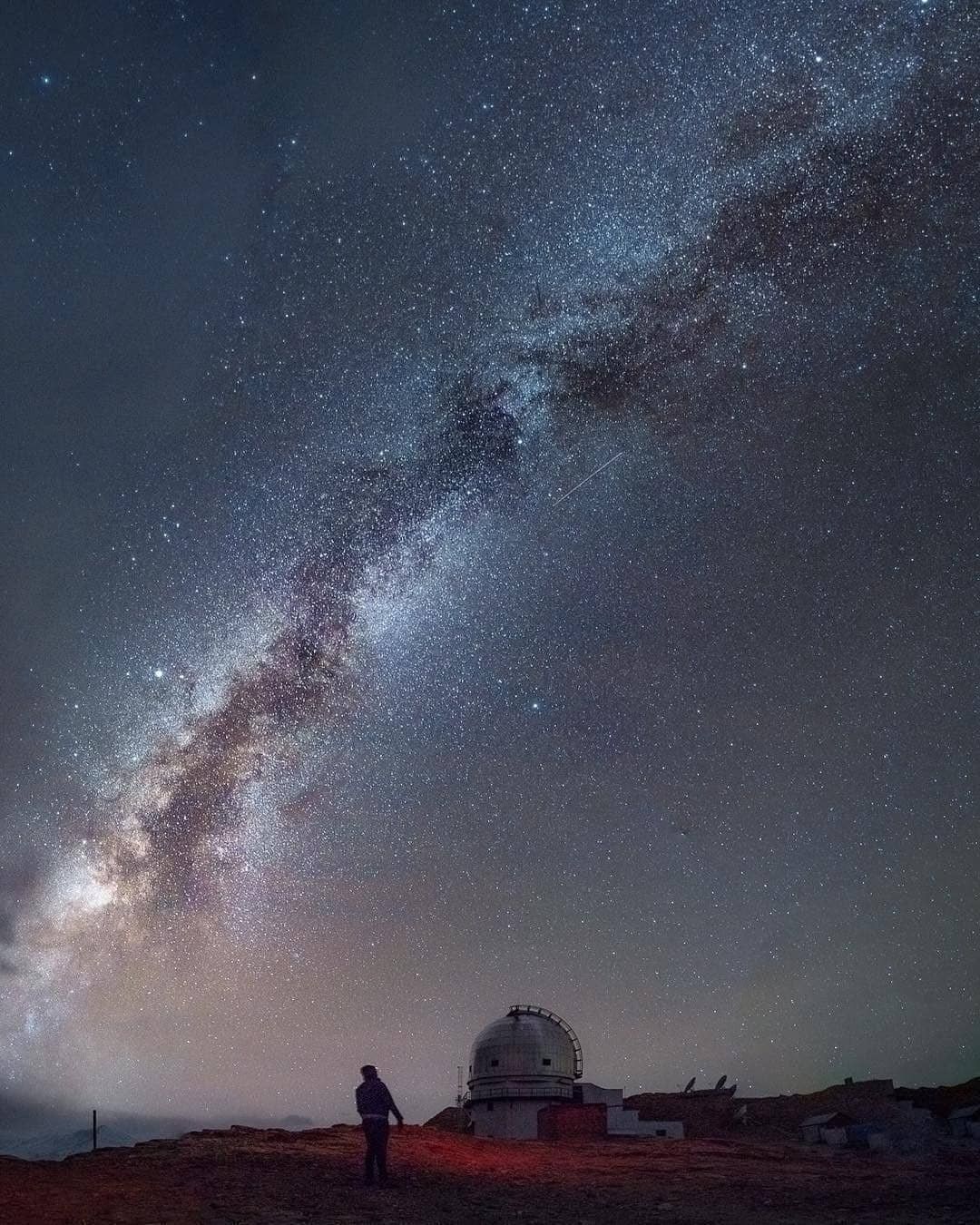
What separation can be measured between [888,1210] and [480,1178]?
7.14 metres

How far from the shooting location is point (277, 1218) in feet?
34.8

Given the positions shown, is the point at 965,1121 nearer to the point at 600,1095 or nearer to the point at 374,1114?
the point at 600,1095

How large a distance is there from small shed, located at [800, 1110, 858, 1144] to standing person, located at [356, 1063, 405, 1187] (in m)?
30.9

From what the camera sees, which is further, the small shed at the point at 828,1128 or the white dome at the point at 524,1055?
the white dome at the point at 524,1055

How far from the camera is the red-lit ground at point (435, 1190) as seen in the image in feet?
35.6

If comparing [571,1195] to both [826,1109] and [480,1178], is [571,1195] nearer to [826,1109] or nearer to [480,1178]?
[480,1178]

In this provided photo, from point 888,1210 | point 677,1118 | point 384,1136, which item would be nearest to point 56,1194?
point 384,1136

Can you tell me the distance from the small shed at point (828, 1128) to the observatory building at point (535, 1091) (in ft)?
18.7

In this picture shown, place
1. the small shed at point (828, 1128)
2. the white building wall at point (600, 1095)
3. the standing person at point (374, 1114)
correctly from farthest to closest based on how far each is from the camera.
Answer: the white building wall at point (600, 1095) → the small shed at point (828, 1128) → the standing person at point (374, 1114)

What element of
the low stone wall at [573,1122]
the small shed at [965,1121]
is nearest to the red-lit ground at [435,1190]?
the small shed at [965,1121]

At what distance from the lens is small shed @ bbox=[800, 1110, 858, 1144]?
1444 inches

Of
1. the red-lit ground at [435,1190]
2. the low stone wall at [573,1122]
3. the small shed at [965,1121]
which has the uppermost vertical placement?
the red-lit ground at [435,1190]

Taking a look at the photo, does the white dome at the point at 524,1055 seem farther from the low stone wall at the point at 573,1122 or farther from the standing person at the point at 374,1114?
the standing person at the point at 374,1114

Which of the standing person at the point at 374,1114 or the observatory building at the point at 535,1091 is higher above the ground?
the standing person at the point at 374,1114
